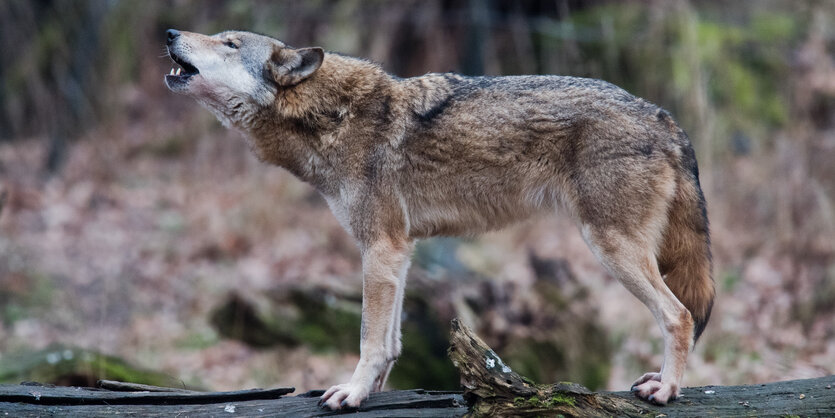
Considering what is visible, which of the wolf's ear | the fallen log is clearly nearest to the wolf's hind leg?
the fallen log

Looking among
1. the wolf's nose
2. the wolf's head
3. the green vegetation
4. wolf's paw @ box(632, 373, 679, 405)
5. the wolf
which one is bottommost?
wolf's paw @ box(632, 373, 679, 405)

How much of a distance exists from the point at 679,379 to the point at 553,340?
3.35m

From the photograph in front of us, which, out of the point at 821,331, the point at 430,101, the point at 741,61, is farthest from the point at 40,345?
the point at 741,61

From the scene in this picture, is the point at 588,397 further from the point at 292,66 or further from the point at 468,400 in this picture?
the point at 292,66

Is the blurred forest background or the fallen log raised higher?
the blurred forest background

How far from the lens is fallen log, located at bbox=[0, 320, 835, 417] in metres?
3.71

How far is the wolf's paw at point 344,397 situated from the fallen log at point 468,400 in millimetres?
40

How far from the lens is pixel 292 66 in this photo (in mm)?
4973

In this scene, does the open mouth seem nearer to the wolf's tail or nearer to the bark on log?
the bark on log

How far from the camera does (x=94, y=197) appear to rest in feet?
42.0

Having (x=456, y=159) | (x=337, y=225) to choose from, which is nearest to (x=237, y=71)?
(x=456, y=159)

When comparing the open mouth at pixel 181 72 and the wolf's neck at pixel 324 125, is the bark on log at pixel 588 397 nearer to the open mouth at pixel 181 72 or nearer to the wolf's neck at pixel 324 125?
the wolf's neck at pixel 324 125

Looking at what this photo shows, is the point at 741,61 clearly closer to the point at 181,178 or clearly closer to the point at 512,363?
the point at 512,363

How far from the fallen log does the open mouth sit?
196cm
